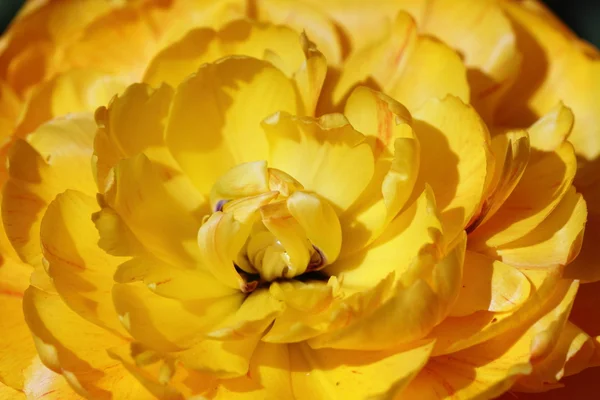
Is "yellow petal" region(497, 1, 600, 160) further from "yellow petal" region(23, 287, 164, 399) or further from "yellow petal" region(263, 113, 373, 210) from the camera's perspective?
"yellow petal" region(23, 287, 164, 399)

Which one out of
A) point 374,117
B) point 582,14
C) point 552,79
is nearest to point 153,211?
point 374,117

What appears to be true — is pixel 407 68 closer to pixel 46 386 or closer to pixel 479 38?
pixel 479 38

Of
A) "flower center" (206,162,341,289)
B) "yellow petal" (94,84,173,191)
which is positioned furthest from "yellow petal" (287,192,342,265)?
"yellow petal" (94,84,173,191)

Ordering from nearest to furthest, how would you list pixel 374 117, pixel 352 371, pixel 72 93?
pixel 352 371
pixel 374 117
pixel 72 93

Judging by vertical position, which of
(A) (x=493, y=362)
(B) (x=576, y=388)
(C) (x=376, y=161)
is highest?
(C) (x=376, y=161)

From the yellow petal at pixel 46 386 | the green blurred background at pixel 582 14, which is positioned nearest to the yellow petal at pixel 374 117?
the yellow petal at pixel 46 386

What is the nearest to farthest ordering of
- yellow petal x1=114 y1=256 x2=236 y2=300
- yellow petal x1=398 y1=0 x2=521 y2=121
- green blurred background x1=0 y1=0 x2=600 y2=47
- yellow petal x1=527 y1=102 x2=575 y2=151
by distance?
1. yellow petal x1=114 y1=256 x2=236 y2=300
2. yellow petal x1=527 y1=102 x2=575 y2=151
3. yellow petal x1=398 y1=0 x2=521 y2=121
4. green blurred background x1=0 y1=0 x2=600 y2=47
